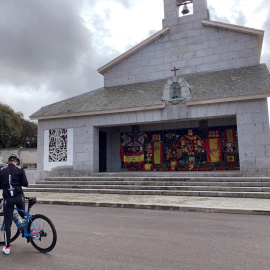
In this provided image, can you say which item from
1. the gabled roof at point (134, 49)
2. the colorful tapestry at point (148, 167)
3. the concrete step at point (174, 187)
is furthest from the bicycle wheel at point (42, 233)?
the gabled roof at point (134, 49)

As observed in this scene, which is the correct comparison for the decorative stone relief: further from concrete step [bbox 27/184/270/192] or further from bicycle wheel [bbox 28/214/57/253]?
bicycle wheel [bbox 28/214/57/253]

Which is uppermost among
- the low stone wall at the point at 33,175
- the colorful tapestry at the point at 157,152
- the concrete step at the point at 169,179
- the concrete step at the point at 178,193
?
the colorful tapestry at the point at 157,152

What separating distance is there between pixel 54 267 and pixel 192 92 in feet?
36.1

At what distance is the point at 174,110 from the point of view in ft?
42.4

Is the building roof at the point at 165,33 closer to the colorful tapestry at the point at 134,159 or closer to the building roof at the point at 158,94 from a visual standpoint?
the building roof at the point at 158,94

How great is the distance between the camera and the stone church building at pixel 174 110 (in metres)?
12.0

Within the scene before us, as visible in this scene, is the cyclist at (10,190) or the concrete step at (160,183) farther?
the concrete step at (160,183)

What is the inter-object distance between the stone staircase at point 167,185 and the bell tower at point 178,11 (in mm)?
10132

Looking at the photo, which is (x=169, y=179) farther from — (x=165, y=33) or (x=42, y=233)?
(x=165, y=33)

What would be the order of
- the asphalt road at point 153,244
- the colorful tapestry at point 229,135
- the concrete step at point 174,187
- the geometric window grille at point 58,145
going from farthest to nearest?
the geometric window grille at point 58,145 → the colorful tapestry at point 229,135 → the concrete step at point 174,187 → the asphalt road at point 153,244

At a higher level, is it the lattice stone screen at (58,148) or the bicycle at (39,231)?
the lattice stone screen at (58,148)

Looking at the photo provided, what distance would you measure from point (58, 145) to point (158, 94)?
21.4 feet

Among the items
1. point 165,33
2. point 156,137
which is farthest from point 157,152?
point 165,33

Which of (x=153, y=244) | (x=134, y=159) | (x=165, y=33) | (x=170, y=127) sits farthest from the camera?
(x=165, y=33)
